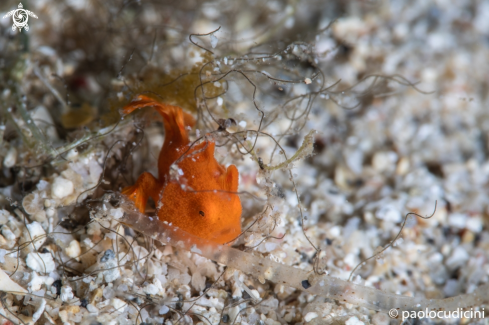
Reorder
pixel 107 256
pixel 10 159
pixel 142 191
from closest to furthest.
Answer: pixel 107 256, pixel 142 191, pixel 10 159

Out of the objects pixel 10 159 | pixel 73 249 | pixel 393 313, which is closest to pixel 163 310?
pixel 73 249

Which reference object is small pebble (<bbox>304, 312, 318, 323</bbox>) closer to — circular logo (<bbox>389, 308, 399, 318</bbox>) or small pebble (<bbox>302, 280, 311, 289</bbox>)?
small pebble (<bbox>302, 280, 311, 289</bbox>)

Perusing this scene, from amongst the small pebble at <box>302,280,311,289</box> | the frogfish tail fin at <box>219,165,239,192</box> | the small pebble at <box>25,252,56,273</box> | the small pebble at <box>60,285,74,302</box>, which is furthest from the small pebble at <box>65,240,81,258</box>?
the small pebble at <box>302,280,311,289</box>

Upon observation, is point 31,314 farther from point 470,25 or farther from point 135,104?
point 470,25

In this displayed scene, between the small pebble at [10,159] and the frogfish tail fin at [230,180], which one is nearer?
the frogfish tail fin at [230,180]

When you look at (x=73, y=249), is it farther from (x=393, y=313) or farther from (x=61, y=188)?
(x=393, y=313)

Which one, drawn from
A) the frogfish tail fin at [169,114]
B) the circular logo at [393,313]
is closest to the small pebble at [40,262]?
the frogfish tail fin at [169,114]

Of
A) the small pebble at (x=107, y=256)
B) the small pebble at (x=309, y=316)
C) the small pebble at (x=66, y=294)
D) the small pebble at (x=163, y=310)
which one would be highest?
the small pebble at (x=107, y=256)

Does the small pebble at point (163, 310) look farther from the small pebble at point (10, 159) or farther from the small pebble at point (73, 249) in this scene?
the small pebble at point (10, 159)

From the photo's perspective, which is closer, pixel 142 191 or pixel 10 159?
pixel 142 191

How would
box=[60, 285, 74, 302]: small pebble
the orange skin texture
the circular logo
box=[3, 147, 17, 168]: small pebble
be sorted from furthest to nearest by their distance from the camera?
box=[3, 147, 17, 168]: small pebble, the circular logo, the orange skin texture, box=[60, 285, 74, 302]: small pebble
